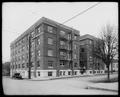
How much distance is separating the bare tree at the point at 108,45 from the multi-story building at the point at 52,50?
1490 cm

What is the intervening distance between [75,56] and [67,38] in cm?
620

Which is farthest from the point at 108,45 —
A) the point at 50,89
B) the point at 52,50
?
the point at 52,50

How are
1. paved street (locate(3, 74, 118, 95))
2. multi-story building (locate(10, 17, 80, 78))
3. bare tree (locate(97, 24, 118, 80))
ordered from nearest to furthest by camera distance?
paved street (locate(3, 74, 118, 95))
bare tree (locate(97, 24, 118, 80))
multi-story building (locate(10, 17, 80, 78))

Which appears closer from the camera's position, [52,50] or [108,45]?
[108,45]

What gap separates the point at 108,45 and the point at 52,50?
55.4ft

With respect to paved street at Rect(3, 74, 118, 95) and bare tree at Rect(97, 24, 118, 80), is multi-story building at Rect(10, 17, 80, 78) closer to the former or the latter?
paved street at Rect(3, 74, 118, 95)

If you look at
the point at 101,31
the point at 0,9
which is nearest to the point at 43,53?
the point at 101,31

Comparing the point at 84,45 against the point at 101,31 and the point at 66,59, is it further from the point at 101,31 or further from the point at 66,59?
the point at 101,31

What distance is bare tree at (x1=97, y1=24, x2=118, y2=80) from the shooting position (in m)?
19.3

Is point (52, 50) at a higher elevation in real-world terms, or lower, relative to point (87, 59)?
higher

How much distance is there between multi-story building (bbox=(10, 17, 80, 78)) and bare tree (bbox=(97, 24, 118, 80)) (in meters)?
14.9

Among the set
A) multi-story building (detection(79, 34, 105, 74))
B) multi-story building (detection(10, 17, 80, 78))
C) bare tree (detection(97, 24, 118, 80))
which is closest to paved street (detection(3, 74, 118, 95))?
bare tree (detection(97, 24, 118, 80))

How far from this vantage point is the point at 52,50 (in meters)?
33.9

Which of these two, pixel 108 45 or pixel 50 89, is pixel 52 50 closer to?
pixel 108 45
